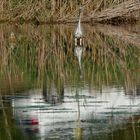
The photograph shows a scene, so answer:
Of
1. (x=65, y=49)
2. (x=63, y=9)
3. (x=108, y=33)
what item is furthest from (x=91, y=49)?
(x=63, y=9)

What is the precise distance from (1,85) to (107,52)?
4.84 metres

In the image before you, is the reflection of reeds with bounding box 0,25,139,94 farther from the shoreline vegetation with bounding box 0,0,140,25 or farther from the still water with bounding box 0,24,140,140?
the shoreline vegetation with bounding box 0,0,140,25

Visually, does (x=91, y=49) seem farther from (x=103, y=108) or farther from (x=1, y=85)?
(x=103, y=108)

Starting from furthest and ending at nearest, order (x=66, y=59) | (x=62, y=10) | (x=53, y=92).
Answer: (x=62, y=10), (x=66, y=59), (x=53, y=92)

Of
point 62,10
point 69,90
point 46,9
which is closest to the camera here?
point 69,90

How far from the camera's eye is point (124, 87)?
1013cm

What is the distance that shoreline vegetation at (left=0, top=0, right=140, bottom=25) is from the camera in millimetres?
24328

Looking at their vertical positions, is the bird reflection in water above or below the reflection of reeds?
above

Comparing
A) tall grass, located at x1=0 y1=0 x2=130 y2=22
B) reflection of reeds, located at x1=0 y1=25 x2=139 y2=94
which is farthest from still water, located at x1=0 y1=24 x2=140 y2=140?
tall grass, located at x1=0 y1=0 x2=130 y2=22

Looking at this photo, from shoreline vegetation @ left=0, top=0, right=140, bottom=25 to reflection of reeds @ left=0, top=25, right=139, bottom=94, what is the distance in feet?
14.1

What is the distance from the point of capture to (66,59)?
13.6m

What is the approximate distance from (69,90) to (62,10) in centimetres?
1462

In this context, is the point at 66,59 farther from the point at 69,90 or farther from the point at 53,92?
the point at 53,92

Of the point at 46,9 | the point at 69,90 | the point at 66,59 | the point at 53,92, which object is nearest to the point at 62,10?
the point at 46,9
